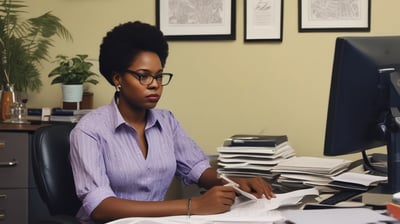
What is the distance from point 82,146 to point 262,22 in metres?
1.24

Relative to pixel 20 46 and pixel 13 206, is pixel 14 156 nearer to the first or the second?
pixel 13 206

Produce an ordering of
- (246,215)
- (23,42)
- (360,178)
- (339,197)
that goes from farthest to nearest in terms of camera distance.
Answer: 1. (23,42)
2. (360,178)
3. (339,197)
4. (246,215)

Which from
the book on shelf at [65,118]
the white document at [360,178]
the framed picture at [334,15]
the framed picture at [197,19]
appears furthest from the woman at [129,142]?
the framed picture at [334,15]

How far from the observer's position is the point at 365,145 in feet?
5.12

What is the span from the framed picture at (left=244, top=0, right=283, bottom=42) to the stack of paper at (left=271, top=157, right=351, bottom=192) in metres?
0.80

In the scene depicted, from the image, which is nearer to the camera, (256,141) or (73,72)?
(256,141)

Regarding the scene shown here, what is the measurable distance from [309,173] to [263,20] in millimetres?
967

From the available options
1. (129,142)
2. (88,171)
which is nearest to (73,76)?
(129,142)

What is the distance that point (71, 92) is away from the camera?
8.62ft

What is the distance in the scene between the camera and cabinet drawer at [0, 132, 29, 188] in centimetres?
240

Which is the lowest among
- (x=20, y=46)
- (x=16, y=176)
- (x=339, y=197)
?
(x=16, y=176)

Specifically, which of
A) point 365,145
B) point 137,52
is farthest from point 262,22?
point 365,145

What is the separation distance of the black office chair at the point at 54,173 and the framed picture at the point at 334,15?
50.9 inches

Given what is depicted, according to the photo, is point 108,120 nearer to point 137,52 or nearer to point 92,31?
point 137,52
